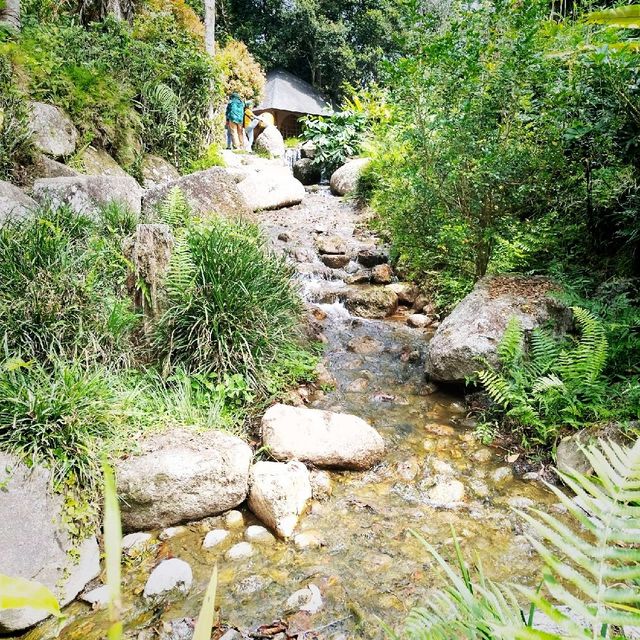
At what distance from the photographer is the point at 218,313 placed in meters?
4.18

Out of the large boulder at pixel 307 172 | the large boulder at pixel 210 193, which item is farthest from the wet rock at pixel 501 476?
the large boulder at pixel 307 172

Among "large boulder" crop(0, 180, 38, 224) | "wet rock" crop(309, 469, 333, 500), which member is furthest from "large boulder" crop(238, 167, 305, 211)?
"wet rock" crop(309, 469, 333, 500)

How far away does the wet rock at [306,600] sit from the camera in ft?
8.30

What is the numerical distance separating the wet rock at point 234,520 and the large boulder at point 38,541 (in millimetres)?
822

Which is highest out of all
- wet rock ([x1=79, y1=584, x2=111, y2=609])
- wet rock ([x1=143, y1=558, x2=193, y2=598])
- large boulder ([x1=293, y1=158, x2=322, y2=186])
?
large boulder ([x1=293, y1=158, x2=322, y2=186])

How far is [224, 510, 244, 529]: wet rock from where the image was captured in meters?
Answer: 3.16

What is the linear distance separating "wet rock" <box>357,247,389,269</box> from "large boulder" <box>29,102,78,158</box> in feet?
17.5

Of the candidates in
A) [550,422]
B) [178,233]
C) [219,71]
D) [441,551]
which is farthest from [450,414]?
[219,71]

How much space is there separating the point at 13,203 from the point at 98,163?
3561 millimetres

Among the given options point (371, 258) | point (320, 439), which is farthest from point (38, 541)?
point (371, 258)

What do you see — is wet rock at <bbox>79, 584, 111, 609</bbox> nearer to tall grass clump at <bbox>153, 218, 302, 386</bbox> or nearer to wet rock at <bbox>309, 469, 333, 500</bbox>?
wet rock at <bbox>309, 469, 333, 500</bbox>

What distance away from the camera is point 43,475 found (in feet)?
9.15

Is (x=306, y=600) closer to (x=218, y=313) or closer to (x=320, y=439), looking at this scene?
(x=320, y=439)

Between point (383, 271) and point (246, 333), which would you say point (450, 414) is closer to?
point (246, 333)
